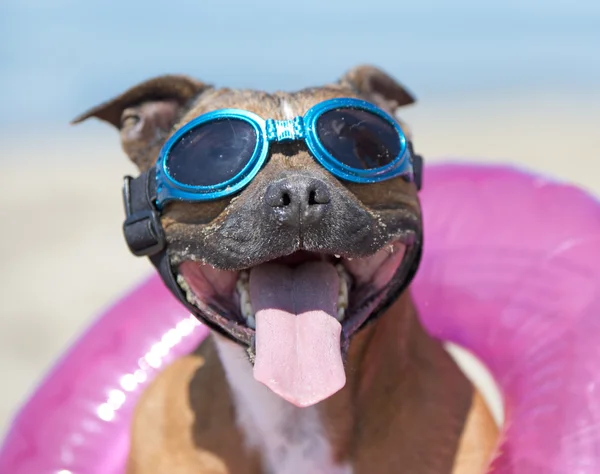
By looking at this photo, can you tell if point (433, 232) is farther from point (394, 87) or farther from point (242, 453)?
point (242, 453)

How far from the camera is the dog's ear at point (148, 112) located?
4.04 meters

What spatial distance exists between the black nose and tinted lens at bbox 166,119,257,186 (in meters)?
0.30

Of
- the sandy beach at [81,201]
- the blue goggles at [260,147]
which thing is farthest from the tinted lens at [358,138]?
the sandy beach at [81,201]

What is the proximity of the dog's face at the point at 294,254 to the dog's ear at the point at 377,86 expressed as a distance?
0.42 metres

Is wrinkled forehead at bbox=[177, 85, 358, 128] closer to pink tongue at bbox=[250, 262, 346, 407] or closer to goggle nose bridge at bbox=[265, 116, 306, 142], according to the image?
goggle nose bridge at bbox=[265, 116, 306, 142]

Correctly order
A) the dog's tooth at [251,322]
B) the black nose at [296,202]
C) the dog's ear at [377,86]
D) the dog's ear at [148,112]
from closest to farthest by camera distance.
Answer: the black nose at [296,202] < the dog's tooth at [251,322] < the dog's ear at [148,112] < the dog's ear at [377,86]

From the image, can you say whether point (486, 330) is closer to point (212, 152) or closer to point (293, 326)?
point (293, 326)

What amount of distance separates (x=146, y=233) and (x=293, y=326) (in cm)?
80

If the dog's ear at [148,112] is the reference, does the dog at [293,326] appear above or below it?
below

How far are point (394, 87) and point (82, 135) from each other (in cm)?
2831

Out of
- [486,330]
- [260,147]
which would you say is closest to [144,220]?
[260,147]

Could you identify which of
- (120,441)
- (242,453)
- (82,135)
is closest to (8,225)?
(120,441)

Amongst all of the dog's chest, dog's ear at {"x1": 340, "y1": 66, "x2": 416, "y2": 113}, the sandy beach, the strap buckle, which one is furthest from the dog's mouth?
the sandy beach

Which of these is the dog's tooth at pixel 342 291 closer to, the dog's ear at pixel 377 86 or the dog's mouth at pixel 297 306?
the dog's mouth at pixel 297 306
